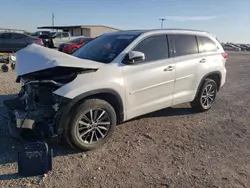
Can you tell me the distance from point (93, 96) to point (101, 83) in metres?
0.25

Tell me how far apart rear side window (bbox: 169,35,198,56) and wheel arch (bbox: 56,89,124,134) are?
5.83 feet

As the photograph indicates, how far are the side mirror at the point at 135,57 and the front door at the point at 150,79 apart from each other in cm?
7

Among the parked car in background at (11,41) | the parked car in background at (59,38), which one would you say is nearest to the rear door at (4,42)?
the parked car in background at (11,41)

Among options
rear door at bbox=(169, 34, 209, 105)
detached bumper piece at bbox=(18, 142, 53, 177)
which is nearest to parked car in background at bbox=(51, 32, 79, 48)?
rear door at bbox=(169, 34, 209, 105)

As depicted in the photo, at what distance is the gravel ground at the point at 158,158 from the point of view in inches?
125

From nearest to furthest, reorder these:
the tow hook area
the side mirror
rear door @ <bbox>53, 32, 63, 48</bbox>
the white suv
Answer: the tow hook area → the white suv → the side mirror → rear door @ <bbox>53, 32, 63, 48</bbox>

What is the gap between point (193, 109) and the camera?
616 cm

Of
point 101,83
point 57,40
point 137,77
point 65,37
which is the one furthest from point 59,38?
point 101,83

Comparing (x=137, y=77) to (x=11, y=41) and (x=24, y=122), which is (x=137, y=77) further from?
(x=11, y=41)

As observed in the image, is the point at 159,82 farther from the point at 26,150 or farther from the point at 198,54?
the point at 26,150

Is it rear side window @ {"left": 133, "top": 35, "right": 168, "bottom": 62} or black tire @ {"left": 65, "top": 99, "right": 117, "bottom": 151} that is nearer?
black tire @ {"left": 65, "top": 99, "right": 117, "bottom": 151}

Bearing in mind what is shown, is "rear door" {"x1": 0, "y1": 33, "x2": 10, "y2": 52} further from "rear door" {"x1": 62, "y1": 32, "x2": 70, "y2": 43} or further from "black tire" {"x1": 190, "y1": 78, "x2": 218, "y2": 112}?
"black tire" {"x1": 190, "y1": 78, "x2": 218, "y2": 112}

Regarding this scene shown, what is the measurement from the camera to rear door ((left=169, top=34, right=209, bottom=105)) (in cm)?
509

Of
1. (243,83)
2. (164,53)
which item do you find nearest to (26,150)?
(164,53)
